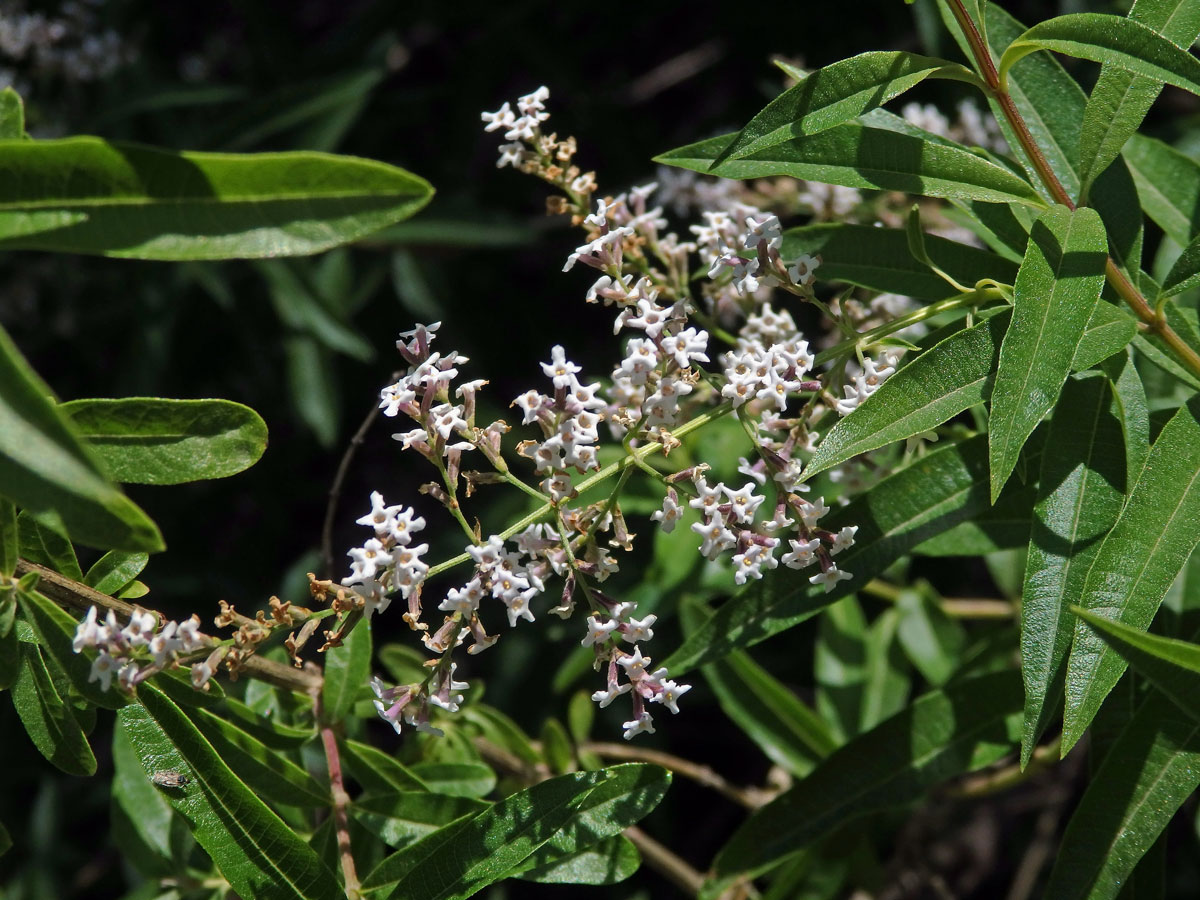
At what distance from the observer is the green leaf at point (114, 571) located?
1.99m

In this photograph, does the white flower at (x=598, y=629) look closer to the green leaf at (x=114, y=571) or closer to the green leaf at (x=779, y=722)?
the green leaf at (x=114, y=571)

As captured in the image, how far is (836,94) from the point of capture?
1810mm

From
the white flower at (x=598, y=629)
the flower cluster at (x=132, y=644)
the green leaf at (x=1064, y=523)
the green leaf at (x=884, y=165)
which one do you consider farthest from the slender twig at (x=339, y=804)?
the green leaf at (x=884, y=165)

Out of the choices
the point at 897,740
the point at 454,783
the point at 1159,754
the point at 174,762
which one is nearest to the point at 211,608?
the point at 454,783

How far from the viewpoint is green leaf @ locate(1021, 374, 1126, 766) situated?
1.84m

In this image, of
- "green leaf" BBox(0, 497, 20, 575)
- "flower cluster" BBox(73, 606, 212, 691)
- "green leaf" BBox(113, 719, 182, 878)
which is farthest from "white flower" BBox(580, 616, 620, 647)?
"green leaf" BBox(113, 719, 182, 878)

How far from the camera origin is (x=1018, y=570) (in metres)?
3.36

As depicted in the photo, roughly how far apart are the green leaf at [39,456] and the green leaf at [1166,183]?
2.28 meters

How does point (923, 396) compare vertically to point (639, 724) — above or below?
above

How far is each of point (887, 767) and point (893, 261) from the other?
1183 millimetres

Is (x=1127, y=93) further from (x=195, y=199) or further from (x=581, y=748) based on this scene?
(x=581, y=748)

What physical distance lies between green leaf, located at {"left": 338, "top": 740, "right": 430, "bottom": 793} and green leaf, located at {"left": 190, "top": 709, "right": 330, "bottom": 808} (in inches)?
3.4

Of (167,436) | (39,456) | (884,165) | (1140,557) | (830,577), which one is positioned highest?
(884,165)

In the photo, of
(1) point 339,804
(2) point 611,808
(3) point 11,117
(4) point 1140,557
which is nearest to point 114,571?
(1) point 339,804
